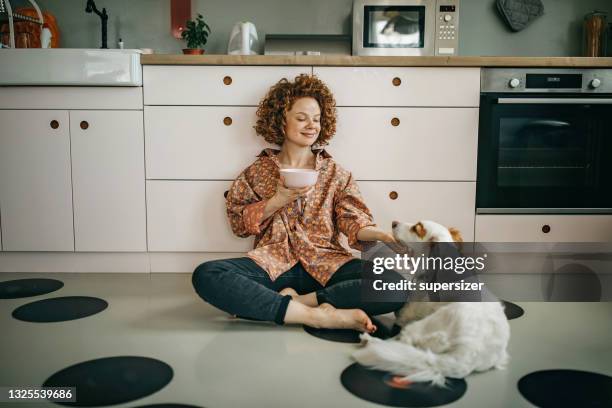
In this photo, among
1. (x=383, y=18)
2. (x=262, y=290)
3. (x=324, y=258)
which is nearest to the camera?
(x=262, y=290)

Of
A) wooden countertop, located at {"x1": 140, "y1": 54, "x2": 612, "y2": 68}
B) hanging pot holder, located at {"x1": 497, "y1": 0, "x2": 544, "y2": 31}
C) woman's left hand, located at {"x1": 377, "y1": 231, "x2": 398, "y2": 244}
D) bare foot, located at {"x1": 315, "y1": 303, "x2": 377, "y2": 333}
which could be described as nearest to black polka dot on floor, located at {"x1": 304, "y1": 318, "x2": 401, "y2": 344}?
bare foot, located at {"x1": 315, "y1": 303, "x2": 377, "y2": 333}

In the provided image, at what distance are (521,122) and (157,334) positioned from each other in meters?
1.63

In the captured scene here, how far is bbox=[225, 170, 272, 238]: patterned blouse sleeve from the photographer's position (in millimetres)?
1819

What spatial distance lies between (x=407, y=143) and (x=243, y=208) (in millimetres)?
757

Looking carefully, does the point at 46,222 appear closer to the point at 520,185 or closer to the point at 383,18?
the point at 383,18

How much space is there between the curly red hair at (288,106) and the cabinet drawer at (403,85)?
10 cm

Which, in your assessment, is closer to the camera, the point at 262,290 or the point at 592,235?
the point at 262,290

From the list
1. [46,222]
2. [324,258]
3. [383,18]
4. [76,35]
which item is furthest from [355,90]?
[76,35]

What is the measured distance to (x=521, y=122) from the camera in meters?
2.20

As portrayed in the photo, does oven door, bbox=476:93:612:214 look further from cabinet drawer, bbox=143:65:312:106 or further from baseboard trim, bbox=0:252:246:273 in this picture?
baseboard trim, bbox=0:252:246:273

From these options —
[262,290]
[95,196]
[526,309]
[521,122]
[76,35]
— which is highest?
[76,35]

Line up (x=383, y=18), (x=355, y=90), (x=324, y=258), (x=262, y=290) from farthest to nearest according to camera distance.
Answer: (x=383, y=18), (x=355, y=90), (x=324, y=258), (x=262, y=290)

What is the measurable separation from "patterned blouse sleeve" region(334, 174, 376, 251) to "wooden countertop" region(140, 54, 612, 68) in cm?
53

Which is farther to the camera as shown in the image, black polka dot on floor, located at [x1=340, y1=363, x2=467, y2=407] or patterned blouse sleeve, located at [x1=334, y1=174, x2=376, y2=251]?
patterned blouse sleeve, located at [x1=334, y1=174, x2=376, y2=251]
